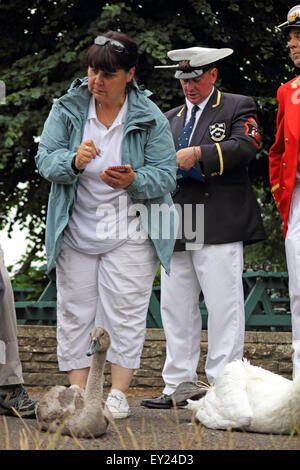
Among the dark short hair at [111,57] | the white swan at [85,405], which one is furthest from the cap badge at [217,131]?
the white swan at [85,405]

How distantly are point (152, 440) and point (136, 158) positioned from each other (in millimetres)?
1609

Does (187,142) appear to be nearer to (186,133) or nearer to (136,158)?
(186,133)

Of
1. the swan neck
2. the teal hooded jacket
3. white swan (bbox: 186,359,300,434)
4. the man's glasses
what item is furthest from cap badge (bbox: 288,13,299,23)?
the swan neck

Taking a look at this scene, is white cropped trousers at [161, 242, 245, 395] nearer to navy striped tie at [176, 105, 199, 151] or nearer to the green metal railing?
navy striped tie at [176, 105, 199, 151]

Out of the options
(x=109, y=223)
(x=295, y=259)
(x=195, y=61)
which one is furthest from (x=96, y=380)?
(x=195, y=61)

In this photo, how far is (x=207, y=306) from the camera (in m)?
5.78

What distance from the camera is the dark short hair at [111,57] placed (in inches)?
192

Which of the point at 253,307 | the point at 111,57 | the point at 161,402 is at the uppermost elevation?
the point at 111,57

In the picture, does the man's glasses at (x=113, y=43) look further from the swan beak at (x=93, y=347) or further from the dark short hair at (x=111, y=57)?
the swan beak at (x=93, y=347)

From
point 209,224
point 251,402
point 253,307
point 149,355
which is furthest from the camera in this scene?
point 253,307

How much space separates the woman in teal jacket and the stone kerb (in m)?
2.99

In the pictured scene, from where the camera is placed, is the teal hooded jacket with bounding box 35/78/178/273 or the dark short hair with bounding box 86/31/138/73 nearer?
the dark short hair with bounding box 86/31/138/73

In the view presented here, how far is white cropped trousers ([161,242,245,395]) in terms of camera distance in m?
5.69

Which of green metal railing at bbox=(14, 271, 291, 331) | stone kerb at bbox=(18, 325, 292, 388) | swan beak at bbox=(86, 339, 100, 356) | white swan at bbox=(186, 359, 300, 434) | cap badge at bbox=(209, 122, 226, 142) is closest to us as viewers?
white swan at bbox=(186, 359, 300, 434)
